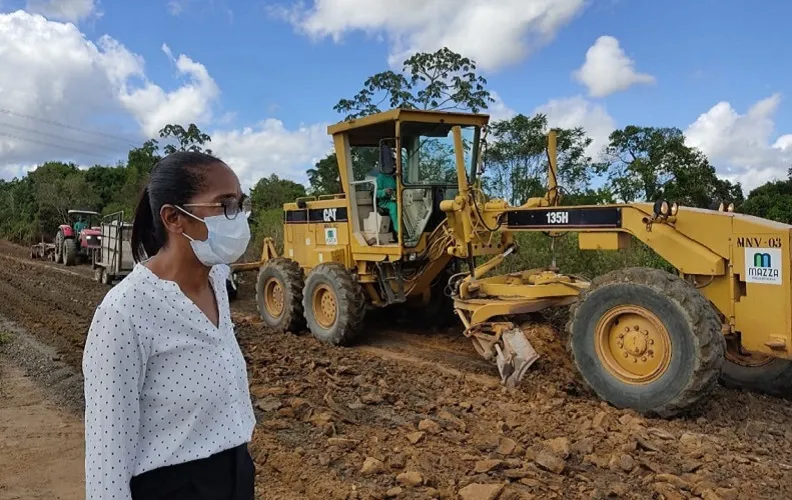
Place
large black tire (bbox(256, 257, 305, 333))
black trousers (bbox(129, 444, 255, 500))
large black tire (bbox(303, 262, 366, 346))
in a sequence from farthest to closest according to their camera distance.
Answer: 1. large black tire (bbox(256, 257, 305, 333))
2. large black tire (bbox(303, 262, 366, 346))
3. black trousers (bbox(129, 444, 255, 500))

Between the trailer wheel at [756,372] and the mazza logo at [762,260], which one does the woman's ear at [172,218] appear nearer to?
the mazza logo at [762,260]

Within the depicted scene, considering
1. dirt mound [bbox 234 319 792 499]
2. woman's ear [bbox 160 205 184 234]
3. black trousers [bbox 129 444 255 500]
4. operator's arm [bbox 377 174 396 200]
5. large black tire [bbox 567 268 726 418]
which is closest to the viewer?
black trousers [bbox 129 444 255 500]

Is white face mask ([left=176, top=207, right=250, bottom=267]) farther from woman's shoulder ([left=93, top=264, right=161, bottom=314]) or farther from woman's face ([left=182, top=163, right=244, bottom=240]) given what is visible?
woman's shoulder ([left=93, top=264, right=161, bottom=314])

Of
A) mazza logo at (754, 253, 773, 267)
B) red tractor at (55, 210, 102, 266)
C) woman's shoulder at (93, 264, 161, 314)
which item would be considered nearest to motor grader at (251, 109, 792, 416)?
mazza logo at (754, 253, 773, 267)

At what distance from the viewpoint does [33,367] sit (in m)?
6.88

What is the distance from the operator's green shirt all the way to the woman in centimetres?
589

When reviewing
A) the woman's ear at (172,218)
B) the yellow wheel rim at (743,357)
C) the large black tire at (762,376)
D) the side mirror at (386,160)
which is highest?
the side mirror at (386,160)

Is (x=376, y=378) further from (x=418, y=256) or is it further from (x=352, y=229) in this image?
(x=352, y=229)

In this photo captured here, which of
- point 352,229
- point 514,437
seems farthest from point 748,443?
point 352,229

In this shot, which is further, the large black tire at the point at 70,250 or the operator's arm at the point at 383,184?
the large black tire at the point at 70,250

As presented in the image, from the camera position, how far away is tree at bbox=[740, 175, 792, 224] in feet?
52.0

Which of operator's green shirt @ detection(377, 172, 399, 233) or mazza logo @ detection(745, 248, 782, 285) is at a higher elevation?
operator's green shirt @ detection(377, 172, 399, 233)

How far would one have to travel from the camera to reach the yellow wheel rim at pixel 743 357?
215 inches

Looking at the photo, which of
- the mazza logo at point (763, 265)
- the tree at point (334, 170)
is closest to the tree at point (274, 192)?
the tree at point (334, 170)
